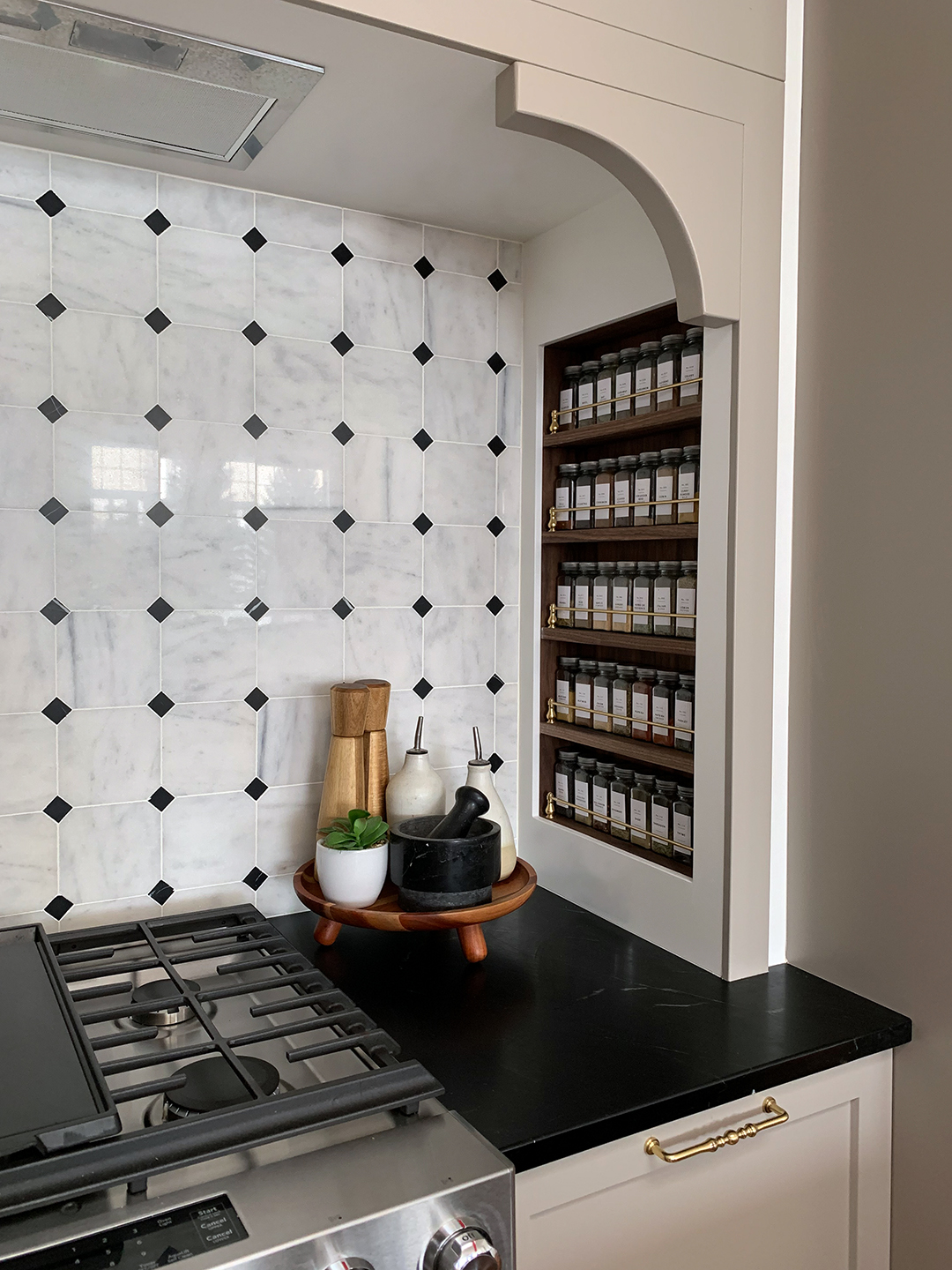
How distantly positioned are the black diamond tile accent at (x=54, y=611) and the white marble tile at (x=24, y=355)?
318 mm

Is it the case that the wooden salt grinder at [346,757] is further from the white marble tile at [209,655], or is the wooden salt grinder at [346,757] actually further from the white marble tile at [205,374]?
the white marble tile at [205,374]

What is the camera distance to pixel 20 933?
1482mm

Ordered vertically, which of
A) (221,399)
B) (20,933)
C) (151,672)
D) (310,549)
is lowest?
(20,933)

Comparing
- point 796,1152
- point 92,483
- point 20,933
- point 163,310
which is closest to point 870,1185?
point 796,1152

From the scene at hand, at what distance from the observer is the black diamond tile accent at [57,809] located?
1598 mm

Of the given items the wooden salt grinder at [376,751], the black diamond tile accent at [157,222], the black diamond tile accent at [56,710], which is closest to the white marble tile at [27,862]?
the black diamond tile accent at [56,710]

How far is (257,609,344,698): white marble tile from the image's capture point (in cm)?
177

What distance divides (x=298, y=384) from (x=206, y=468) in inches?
9.2

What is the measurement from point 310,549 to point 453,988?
2.64 ft

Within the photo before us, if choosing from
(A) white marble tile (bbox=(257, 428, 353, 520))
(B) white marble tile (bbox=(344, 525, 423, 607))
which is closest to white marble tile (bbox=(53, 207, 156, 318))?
(A) white marble tile (bbox=(257, 428, 353, 520))

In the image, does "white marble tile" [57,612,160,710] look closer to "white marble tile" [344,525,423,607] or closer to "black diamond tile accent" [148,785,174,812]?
"black diamond tile accent" [148,785,174,812]

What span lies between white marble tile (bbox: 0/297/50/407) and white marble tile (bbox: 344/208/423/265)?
572 millimetres

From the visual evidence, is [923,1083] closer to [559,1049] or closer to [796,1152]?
[796,1152]

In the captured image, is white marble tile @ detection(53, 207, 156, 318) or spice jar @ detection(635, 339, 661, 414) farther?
spice jar @ detection(635, 339, 661, 414)
